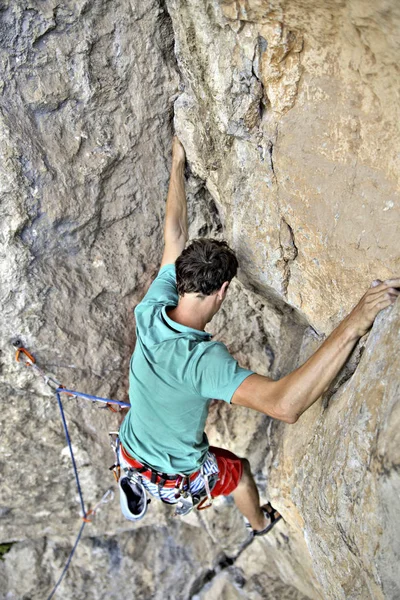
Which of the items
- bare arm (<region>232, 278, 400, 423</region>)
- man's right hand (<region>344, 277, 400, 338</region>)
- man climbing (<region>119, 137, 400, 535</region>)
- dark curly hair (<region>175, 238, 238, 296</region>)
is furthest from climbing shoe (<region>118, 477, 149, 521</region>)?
man's right hand (<region>344, 277, 400, 338</region>)

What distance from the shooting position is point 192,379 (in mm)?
2355

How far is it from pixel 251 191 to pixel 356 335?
0.99 meters

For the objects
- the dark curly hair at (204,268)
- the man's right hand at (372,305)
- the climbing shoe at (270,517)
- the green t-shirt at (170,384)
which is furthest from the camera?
the climbing shoe at (270,517)

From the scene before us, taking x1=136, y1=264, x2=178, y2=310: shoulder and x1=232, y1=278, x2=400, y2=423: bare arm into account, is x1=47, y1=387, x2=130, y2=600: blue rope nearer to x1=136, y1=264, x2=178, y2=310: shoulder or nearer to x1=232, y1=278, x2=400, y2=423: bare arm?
x1=136, y1=264, x2=178, y2=310: shoulder

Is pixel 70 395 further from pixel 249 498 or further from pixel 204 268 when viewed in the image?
pixel 204 268

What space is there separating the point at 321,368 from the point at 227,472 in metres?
1.30

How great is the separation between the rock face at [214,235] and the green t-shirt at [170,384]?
1.45ft

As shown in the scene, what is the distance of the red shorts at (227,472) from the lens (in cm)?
315

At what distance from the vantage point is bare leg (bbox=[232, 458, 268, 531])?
127 inches

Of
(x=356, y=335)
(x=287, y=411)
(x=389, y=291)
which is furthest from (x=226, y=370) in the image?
(x=389, y=291)

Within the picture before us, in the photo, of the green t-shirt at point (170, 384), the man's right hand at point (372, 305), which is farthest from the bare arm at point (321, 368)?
the green t-shirt at point (170, 384)

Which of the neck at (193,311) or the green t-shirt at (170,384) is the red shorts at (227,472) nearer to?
the green t-shirt at (170,384)

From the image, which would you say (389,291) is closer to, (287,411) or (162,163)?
(287,411)

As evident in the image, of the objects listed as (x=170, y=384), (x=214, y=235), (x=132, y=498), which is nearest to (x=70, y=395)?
(x=132, y=498)
